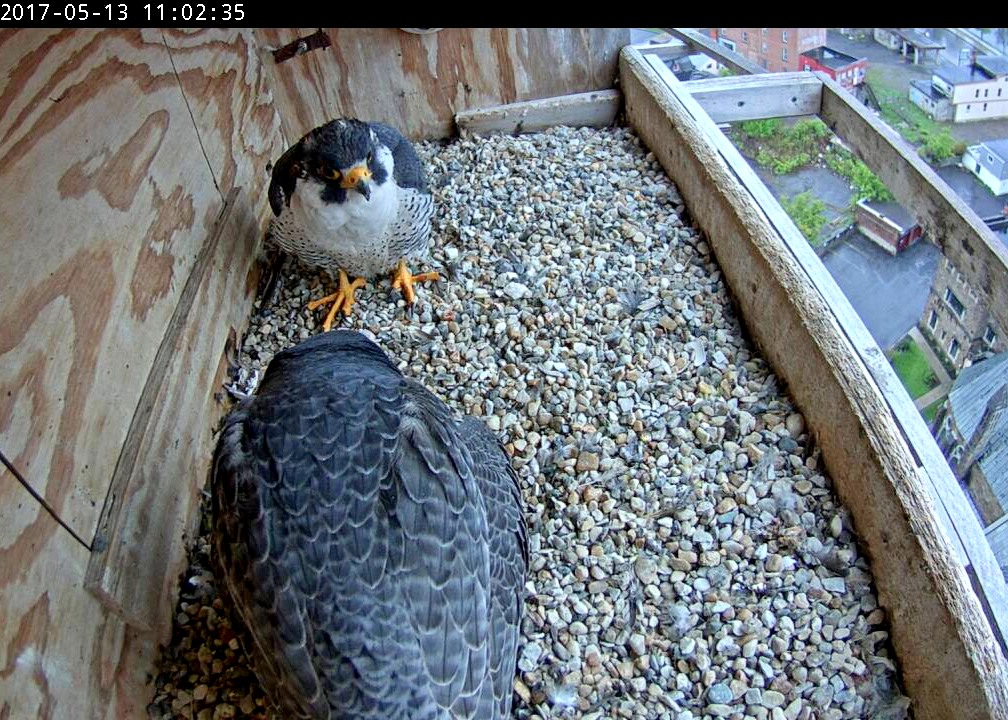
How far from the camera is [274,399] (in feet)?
5.38

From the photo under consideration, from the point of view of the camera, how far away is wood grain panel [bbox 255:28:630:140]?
9.86 ft

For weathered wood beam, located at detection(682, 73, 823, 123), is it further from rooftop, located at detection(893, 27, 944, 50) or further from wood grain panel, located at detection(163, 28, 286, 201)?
wood grain panel, located at detection(163, 28, 286, 201)

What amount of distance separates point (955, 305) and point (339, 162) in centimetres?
165

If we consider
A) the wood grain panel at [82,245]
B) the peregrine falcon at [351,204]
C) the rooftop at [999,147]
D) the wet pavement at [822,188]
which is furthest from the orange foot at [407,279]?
the rooftop at [999,147]

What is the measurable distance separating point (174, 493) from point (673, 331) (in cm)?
150

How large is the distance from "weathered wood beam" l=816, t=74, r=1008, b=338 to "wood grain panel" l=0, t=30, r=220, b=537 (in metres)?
2.06

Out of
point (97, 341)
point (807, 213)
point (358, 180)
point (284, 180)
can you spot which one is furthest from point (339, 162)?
point (807, 213)

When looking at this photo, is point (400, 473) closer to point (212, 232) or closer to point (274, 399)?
point (274, 399)

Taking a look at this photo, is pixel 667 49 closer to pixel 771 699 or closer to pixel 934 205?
pixel 934 205

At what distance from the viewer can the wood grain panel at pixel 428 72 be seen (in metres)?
3.01

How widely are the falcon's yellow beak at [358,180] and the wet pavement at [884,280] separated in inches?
51.5

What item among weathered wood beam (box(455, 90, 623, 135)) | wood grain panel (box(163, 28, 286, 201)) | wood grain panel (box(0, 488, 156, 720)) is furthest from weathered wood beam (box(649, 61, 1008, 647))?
wood grain panel (box(163, 28, 286, 201))

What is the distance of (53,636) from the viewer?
4.70 feet

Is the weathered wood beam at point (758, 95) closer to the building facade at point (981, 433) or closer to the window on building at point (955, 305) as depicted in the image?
the window on building at point (955, 305)
